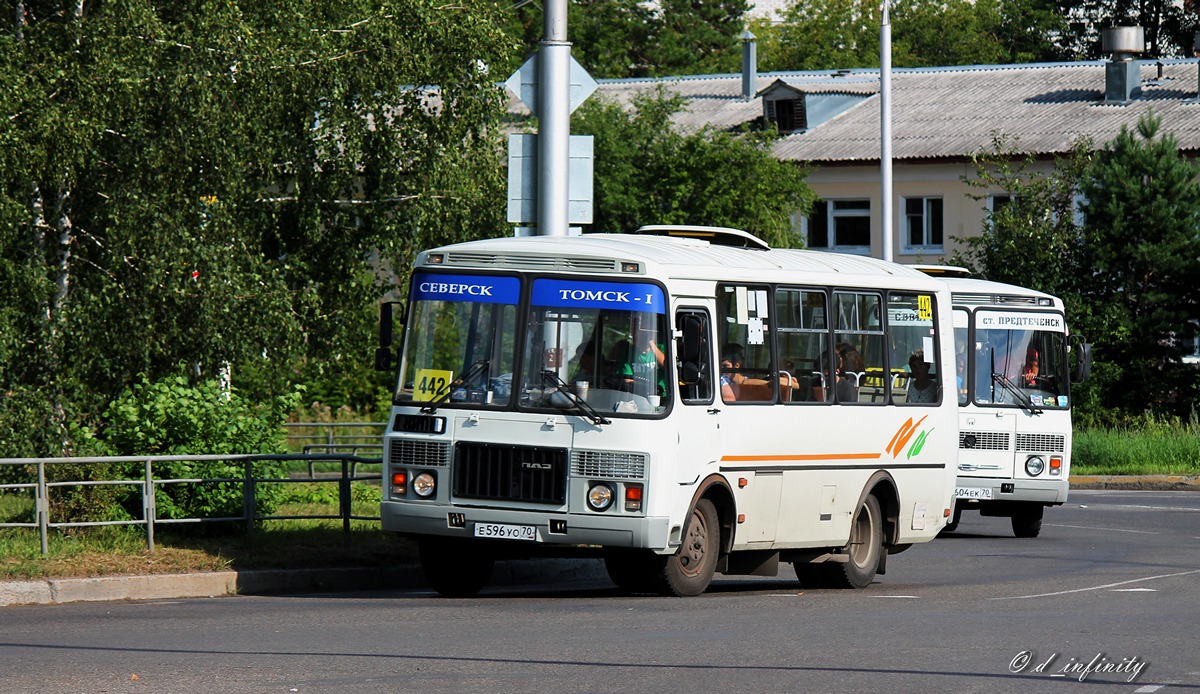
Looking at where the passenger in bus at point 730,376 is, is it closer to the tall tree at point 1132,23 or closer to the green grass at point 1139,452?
the green grass at point 1139,452

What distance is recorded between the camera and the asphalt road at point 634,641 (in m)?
9.59

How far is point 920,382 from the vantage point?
57.1ft

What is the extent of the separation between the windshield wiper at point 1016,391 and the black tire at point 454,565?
10.0m

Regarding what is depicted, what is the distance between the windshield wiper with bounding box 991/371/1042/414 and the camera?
23.3 meters

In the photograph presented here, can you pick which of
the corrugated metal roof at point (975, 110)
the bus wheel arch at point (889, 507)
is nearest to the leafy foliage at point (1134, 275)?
the corrugated metal roof at point (975, 110)

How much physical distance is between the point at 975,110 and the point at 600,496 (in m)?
44.8

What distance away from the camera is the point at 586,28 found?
8188cm

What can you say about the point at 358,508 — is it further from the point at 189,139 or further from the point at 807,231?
the point at 807,231

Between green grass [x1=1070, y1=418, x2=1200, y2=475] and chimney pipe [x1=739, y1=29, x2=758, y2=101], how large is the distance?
28655 mm

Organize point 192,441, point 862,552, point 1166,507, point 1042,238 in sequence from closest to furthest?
1. point 862,552
2. point 192,441
3. point 1166,507
4. point 1042,238

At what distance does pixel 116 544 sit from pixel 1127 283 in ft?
98.4

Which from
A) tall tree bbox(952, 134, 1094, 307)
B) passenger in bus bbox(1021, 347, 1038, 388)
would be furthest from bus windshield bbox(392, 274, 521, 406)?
tall tree bbox(952, 134, 1094, 307)

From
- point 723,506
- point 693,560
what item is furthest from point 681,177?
point 693,560

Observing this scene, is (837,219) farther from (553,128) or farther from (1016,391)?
(553,128)
